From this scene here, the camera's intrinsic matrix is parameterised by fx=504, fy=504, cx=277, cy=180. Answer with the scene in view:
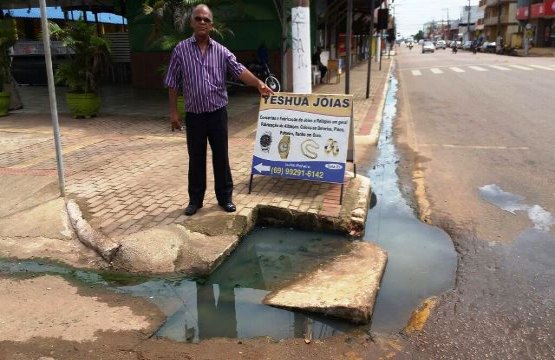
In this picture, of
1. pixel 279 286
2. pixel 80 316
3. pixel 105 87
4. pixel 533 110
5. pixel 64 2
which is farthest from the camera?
pixel 105 87

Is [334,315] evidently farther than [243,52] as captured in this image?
No

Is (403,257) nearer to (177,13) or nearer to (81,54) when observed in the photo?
(177,13)

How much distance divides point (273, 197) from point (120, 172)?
2418mm

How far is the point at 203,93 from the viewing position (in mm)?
4496

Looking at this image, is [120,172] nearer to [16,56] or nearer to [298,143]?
[298,143]

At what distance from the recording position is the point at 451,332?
3.13m

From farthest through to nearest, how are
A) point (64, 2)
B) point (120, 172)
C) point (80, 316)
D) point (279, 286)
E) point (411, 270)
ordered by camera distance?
point (64, 2)
point (120, 172)
point (411, 270)
point (279, 286)
point (80, 316)

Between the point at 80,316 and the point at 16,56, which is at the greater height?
the point at 16,56

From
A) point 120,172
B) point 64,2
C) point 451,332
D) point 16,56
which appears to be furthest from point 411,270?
point 16,56

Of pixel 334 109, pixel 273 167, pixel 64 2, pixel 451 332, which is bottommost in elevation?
pixel 451 332

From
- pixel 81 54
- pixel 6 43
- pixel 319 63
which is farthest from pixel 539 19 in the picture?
pixel 6 43

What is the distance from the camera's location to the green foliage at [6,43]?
10.9 metres

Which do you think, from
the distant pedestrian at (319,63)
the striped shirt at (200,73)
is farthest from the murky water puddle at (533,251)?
the distant pedestrian at (319,63)

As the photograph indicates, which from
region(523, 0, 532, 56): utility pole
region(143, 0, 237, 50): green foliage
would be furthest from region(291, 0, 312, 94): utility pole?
region(523, 0, 532, 56): utility pole
